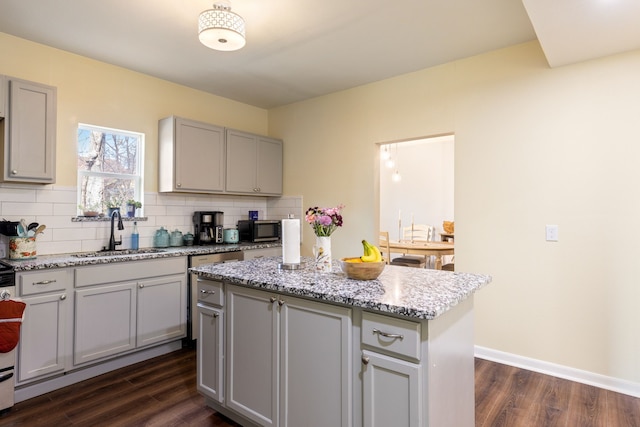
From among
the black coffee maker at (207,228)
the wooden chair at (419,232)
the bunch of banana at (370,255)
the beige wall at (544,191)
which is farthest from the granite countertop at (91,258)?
the wooden chair at (419,232)

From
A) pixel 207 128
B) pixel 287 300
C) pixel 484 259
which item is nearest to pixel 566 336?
pixel 484 259

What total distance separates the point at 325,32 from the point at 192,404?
2.76 m

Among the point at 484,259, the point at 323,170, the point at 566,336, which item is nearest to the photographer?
the point at 566,336

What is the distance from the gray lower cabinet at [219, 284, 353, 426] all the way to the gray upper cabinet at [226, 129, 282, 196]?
219cm

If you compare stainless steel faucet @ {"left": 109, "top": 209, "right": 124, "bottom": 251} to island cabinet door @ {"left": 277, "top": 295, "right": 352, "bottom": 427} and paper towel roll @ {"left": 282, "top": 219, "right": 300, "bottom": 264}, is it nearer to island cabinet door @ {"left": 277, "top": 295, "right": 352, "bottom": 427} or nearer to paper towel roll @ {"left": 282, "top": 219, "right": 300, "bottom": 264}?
paper towel roll @ {"left": 282, "top": 219, "right": 300, "bottom": 264}

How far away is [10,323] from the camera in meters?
2.08

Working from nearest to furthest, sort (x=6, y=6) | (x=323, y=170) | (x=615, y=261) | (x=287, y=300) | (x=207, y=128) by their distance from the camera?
1. (x=287, y=300)
2. (x=6, y=6)
3. (x=615, y=261)
4. (x=207, y=128)
5. (x=323, y=170)

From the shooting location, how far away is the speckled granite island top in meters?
1.40

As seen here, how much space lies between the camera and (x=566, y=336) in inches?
105

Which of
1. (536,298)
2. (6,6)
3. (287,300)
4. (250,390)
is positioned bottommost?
(250,390)

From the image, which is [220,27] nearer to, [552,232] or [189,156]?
[189,156]

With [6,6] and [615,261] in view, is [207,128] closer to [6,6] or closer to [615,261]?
[6,6]

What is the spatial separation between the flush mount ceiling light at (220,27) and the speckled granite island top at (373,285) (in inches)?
54.8

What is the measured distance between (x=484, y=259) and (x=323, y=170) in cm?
197
